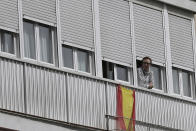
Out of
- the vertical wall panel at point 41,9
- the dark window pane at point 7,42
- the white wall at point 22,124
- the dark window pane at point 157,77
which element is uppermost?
the vertical wall panel at point 41,9

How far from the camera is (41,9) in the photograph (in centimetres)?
3372

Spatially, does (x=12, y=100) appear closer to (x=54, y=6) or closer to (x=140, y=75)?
(x=54, y=6)

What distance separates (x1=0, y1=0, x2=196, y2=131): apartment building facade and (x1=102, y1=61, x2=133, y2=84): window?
0.03 meters

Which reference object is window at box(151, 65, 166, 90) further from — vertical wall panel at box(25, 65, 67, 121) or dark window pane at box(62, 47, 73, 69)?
vertical wall panel at box(25, 65, 67, 121)

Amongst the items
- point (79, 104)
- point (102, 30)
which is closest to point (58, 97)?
point (79, 104)

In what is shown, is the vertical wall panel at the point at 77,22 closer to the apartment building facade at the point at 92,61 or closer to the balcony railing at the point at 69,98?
the apartment building facade at the point at 92,61

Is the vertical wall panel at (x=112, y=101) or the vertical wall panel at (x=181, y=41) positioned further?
the vertical wall panel at (x=181, y=41)

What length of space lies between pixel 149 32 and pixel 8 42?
18.6ft

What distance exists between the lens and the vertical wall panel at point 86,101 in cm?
3362

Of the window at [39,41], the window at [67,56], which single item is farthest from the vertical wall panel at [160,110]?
the window at [39,41]

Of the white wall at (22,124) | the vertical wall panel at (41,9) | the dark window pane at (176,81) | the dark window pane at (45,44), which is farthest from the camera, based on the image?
the dark window pane at (176,81)

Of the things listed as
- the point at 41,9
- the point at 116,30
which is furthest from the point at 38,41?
→ the point at 116,30

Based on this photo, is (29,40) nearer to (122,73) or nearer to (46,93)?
(46,93)

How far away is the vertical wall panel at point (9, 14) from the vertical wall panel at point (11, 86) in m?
1.03
